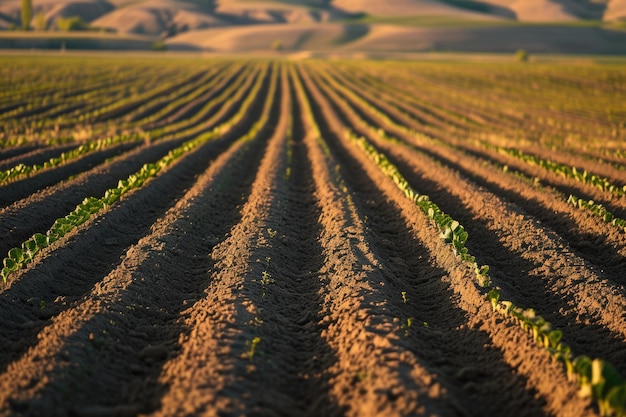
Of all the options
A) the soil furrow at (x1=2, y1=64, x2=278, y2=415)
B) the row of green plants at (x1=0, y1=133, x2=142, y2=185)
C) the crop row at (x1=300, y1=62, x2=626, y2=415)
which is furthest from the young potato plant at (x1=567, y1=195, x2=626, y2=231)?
the row of green plants at (x1=0, y1=133, x2=142, y2=185)

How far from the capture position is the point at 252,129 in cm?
2367

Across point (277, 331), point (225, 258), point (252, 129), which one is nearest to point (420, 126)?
point (252, 129)

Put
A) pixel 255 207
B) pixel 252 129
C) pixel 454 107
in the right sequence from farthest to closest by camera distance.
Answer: pixel 454 107 < pixel 252 129 < pixel 255 207

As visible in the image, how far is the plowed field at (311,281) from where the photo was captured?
4895 mm

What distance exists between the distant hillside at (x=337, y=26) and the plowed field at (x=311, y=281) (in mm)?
107683

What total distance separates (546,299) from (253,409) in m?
4.12

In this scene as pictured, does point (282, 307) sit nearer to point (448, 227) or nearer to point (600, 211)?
point (448, 227)

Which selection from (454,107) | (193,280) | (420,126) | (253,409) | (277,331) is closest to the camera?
(253,409)

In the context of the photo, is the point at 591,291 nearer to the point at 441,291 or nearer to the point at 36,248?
the point at 441,291

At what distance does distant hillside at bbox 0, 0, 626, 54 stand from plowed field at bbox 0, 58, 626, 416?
108 m

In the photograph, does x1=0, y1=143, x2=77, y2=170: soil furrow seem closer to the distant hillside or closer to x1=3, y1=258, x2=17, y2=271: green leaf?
x1=3, y1=258, x2=17, y2=271: green leaf

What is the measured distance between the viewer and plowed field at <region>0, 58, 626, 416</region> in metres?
4.89

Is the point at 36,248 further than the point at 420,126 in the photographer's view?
No

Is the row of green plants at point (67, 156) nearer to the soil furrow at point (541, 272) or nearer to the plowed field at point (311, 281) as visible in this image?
the plowed field at point (311, 281)
